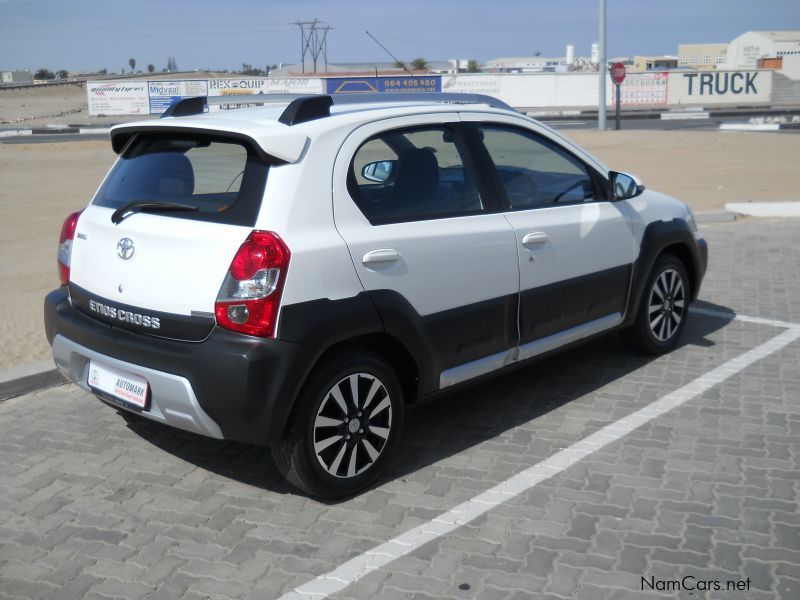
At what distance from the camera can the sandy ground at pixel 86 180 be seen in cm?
803

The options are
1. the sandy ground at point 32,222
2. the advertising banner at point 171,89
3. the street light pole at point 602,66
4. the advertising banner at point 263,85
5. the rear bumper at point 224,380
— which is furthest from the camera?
the advertising banner at point 171,89

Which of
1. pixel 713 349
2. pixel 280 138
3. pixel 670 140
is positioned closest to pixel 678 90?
pixel 670 140

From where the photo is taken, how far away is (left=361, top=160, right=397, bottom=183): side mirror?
457cm

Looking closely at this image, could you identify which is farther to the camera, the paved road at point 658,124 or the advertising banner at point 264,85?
the advertising banner at point 264,85

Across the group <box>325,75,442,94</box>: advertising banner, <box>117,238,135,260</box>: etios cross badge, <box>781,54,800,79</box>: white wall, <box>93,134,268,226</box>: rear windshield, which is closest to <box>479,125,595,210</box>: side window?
<box>93,134,268,226</box>: rear windshield

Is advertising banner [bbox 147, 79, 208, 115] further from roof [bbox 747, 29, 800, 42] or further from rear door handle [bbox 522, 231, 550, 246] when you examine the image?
roof [bbox 747, 29, 800, 42]

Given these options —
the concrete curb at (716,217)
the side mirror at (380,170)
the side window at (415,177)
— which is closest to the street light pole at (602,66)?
the concrete curb at (716,217)

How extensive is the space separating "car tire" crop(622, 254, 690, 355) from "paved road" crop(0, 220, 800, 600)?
298mm

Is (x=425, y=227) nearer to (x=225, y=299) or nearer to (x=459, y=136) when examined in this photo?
(x=459, y=136)

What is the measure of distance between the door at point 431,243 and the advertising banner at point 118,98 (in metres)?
42.1

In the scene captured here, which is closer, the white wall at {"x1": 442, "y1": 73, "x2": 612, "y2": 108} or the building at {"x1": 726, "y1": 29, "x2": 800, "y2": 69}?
the white wall at {"x1": 442, "y1": 73, "x2": 612, "y2": 108}

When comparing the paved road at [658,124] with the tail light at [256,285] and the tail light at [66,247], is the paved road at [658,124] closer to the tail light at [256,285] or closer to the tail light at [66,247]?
the tail light at [66,247]

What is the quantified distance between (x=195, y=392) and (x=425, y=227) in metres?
1.38

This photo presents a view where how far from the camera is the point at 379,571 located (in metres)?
3.62
